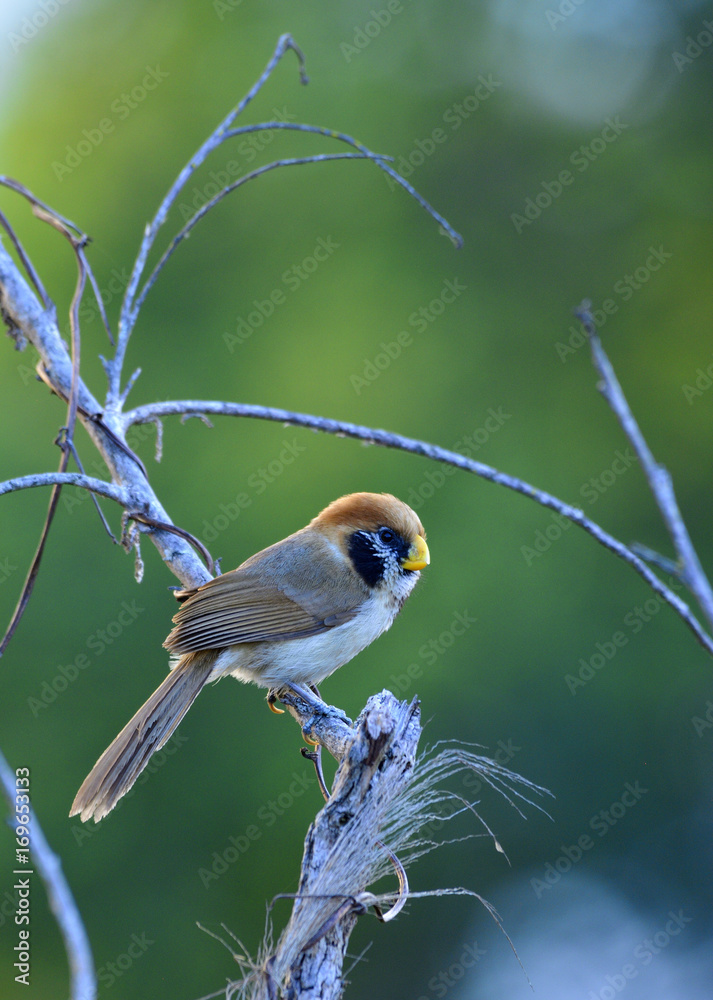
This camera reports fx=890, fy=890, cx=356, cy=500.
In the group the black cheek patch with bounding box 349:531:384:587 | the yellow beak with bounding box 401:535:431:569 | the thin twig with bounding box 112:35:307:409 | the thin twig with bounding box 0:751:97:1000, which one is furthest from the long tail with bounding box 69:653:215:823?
the thin twig with bounding box 0:751:97:1000

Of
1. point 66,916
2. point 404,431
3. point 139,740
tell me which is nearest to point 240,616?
point 139,740

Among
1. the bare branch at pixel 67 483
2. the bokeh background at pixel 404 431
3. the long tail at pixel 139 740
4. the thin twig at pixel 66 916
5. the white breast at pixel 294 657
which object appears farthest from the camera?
the bokeh background at pixel 404 431

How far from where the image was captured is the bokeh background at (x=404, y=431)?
5.16 metres

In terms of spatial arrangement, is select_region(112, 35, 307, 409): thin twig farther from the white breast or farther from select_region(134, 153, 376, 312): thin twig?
the white breast

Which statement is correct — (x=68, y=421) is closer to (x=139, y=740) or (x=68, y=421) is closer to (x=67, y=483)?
(x=67, y=483)

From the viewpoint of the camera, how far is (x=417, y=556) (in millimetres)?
2809

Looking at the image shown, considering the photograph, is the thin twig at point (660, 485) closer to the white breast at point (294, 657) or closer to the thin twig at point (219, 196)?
the thin twig at point (219, 196)

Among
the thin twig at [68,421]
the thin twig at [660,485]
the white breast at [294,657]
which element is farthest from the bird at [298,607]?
the thin twig at [660,485]

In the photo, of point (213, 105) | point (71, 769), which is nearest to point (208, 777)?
point (71, 769)

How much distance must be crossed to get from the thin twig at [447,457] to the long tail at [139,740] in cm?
75

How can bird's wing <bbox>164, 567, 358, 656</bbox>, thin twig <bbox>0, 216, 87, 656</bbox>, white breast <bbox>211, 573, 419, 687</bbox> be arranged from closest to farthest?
thin twig <bbox>0, 216, 87, 656</bbox>, bird's wing <bbox>164, 567, 358, 656</bbox>, white breast <bbox>211, 573, 419, 687</bbox>

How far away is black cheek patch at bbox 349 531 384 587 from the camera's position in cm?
284

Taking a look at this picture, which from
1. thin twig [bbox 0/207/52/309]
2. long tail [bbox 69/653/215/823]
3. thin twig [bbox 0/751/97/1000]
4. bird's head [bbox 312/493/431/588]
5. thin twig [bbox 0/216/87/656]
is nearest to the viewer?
thin twig [bbox 0/751/97/1000]

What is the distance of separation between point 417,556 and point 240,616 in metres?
0.60
